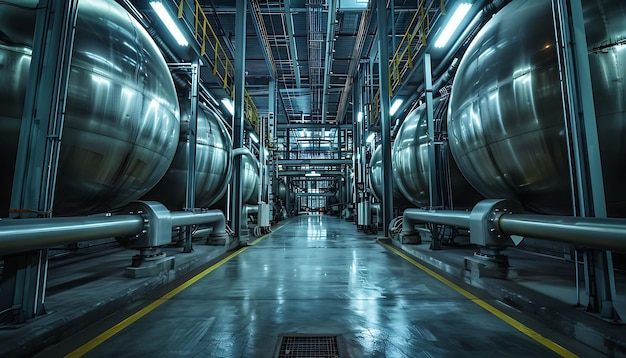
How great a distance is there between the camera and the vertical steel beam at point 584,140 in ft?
8.45

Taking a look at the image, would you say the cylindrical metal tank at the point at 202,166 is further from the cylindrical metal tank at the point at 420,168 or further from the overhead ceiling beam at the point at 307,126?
the overhead ceiling beam at the point at 307,126

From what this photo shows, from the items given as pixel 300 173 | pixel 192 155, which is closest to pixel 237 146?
pixel 192 155

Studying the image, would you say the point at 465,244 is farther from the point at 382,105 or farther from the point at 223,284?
the point at 223,284

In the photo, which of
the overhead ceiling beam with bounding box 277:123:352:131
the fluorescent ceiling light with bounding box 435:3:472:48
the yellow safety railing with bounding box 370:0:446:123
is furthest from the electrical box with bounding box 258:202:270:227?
the overhead ceiling beam with bounding box 277:123:352:131

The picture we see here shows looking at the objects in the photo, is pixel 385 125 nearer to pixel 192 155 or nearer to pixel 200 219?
pixel 192 155

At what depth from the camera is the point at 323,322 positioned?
2955 mm

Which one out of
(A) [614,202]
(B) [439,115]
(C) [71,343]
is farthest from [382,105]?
(C) [71,343]

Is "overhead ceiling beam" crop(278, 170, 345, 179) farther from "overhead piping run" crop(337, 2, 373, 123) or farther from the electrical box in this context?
the electrical box

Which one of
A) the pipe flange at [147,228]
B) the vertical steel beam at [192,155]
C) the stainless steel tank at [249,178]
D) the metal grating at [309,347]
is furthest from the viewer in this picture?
the stainless steel tank at [249,178]

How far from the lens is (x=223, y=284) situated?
4.49m

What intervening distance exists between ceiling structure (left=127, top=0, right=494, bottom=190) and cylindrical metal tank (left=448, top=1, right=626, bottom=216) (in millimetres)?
1907

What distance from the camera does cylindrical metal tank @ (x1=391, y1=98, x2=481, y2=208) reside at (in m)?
6.76

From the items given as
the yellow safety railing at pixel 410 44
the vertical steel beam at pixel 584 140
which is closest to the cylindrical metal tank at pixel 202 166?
the yellow safety railing at pixel 410 44

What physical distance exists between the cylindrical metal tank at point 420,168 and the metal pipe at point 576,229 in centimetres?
329
